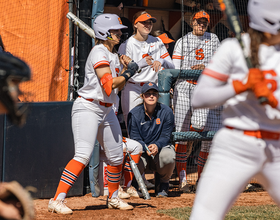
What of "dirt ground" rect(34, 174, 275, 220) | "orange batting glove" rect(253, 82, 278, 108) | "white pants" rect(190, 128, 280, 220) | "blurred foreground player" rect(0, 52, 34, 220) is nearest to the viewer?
"blurred foreground player" rect(0, 52, 34, 220)

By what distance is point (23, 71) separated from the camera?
1565 mm

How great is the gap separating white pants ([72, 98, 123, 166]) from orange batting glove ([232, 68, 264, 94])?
223 centimetres

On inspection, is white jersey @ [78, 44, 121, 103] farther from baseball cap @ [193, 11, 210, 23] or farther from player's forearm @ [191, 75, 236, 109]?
baseball cap @ [193, 11, 210, 23]

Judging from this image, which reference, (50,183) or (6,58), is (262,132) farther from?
(50,183)

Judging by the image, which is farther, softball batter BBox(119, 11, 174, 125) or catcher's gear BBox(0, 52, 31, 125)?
softball batter BBox(119, 11, 174, 125)

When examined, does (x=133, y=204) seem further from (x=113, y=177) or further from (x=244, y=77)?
(x=244, y=77)

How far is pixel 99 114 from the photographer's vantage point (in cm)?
392

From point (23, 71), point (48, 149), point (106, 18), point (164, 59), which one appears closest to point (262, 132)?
point (23, 71)

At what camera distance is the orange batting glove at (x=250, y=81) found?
180cm

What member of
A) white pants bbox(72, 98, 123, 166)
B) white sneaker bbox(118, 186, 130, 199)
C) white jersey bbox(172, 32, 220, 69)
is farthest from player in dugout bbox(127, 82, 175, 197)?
white pants bbox(72, 98, 123, 166)

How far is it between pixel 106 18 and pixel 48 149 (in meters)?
1.79

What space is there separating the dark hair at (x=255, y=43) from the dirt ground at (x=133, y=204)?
7.44 ft

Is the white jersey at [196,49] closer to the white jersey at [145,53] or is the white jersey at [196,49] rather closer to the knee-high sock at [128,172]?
the white jersey at [145,53]

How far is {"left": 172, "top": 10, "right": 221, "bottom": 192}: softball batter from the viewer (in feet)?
17.3
